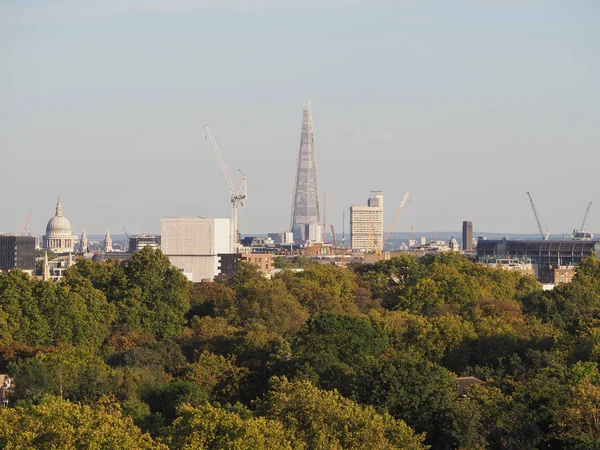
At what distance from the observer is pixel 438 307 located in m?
104

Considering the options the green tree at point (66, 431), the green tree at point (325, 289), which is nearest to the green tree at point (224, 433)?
the green tree at point (66, 431)

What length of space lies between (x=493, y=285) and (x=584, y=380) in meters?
58.2

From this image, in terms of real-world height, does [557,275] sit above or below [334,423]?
above

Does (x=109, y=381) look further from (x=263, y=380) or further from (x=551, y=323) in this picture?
(x=551, y=323)

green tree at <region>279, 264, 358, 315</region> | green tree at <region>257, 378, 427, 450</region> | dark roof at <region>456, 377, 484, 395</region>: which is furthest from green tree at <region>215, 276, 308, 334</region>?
green tree at <region>257, 378, 427, 450</region>

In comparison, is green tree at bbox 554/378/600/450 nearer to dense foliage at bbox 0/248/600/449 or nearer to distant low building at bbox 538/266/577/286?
dense foliage at bbox 0/248/600/449

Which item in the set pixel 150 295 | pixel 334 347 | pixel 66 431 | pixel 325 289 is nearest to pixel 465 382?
pixel 334 347

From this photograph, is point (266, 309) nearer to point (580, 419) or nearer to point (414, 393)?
point (414, 393)

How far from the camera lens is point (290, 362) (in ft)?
241

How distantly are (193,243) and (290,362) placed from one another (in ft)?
350

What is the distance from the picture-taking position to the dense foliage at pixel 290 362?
54.7 metres

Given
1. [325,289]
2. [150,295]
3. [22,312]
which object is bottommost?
[22,312]

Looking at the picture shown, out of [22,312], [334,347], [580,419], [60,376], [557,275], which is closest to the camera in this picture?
[580,419]

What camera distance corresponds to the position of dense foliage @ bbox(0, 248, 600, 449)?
2153 inches
